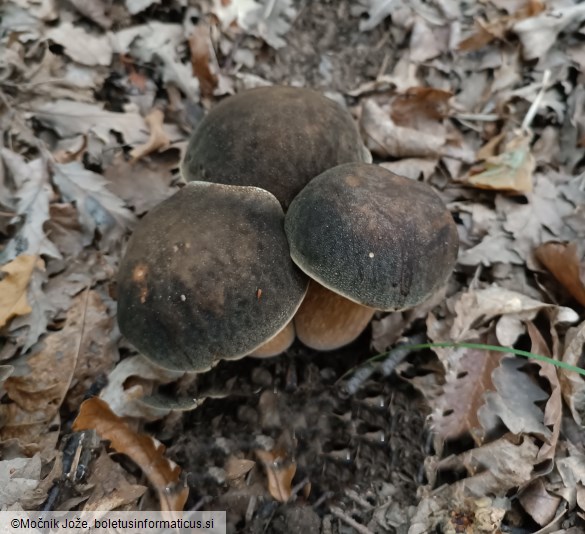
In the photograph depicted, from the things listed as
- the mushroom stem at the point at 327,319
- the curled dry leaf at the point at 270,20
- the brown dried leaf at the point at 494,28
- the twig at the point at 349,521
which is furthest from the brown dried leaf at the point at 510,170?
the twig at the point at 349,521

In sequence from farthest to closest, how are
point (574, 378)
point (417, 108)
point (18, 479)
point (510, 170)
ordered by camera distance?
point (417, 108) < point (510, 170) < point (574, 378) < point (18, 479)

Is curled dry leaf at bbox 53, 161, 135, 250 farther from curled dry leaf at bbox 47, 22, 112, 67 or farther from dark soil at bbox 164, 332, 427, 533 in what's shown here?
dark soil at bbox 164, 332, 427, 533

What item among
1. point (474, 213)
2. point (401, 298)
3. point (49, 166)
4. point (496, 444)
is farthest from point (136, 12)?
point (496, 444)

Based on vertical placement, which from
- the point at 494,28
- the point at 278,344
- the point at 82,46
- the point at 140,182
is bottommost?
the point at 278,344

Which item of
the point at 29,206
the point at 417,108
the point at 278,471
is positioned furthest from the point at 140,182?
the point at 417,108

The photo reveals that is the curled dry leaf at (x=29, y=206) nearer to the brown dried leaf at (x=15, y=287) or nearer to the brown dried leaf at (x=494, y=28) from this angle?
the brown dried leaf at (x=15, y=287)

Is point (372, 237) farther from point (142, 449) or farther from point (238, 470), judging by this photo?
point (142, 449)
